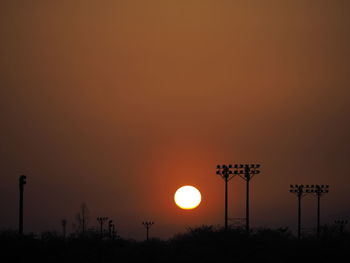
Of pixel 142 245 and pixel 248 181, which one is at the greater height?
pixel 248 181

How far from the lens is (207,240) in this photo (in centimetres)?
7519

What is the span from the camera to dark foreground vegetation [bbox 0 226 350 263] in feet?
221

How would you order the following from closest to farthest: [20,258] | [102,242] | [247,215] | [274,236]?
[20,258]
[102,242]
[274,236]
[247,215]

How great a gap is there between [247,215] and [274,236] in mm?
10326

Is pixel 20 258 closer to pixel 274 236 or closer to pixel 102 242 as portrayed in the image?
pixel 102 242

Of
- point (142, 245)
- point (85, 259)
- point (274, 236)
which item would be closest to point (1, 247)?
point (85, 259)

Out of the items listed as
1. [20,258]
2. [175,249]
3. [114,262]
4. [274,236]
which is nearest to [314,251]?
[274,236]

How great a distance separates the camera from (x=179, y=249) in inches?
2879

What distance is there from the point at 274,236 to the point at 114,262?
59.2 ft

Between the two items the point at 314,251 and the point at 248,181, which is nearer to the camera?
the point at 314,251

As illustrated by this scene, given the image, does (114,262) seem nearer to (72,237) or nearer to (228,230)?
(72,237)

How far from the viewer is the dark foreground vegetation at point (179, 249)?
221 ft

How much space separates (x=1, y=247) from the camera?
6538cm

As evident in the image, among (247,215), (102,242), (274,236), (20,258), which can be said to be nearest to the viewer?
(20,258)
